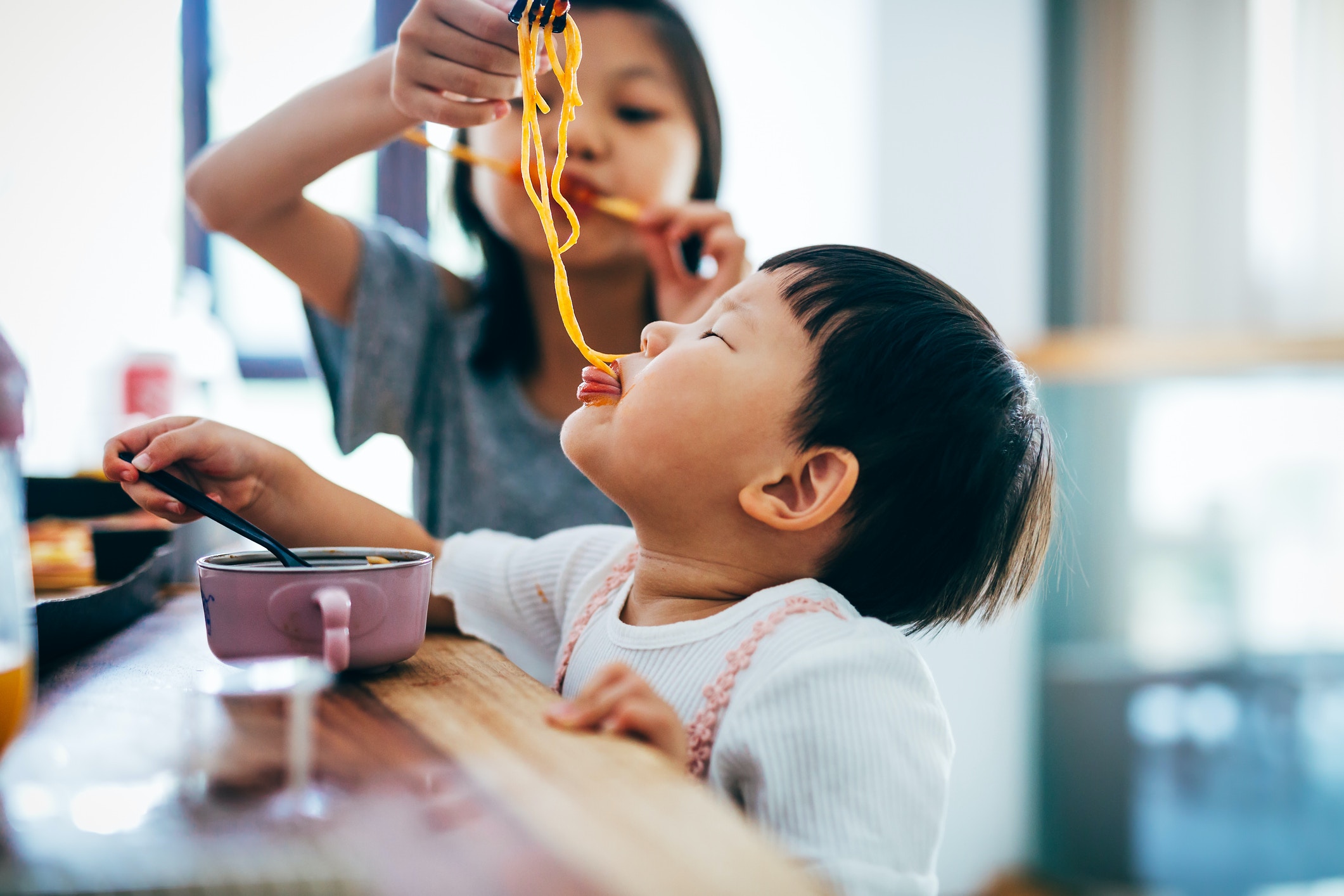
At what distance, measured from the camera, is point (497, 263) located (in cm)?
140

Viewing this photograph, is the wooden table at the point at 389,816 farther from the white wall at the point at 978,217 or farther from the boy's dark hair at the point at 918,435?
the white wall at the point at 978,217

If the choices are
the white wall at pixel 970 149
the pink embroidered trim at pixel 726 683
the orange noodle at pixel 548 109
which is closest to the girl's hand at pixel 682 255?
the orange noodle at pixel 548 109

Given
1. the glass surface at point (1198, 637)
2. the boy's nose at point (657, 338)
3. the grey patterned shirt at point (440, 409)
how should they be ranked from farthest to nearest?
the glass surface at point (1198, 637) < the grey patterned shirt at point (440, 409) < the boy's nose at point (657, 338)

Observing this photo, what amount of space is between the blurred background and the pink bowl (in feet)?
5.18

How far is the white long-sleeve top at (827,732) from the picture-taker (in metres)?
0.49

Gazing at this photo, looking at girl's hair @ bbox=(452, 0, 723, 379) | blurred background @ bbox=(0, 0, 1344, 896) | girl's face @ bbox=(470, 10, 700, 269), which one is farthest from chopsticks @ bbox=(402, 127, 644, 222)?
blurred background @ bbox=(0, 0, 1344, 896)

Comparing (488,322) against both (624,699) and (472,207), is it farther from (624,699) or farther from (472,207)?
(624,699)

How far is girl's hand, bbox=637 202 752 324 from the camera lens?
120cm

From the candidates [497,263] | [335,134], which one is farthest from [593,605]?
[497,263]

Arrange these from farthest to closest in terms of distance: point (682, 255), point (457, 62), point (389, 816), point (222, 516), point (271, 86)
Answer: point (271, 86) → point (682, 255) → point (457, 62) → point (222, 516) → point (389, 816)

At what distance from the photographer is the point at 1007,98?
2219 millimetres

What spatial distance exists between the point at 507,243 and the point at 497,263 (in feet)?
0.13

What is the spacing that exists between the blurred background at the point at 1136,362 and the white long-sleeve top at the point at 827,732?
60.9 inches

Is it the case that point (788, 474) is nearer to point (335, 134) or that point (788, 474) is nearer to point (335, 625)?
point (335, 625)
